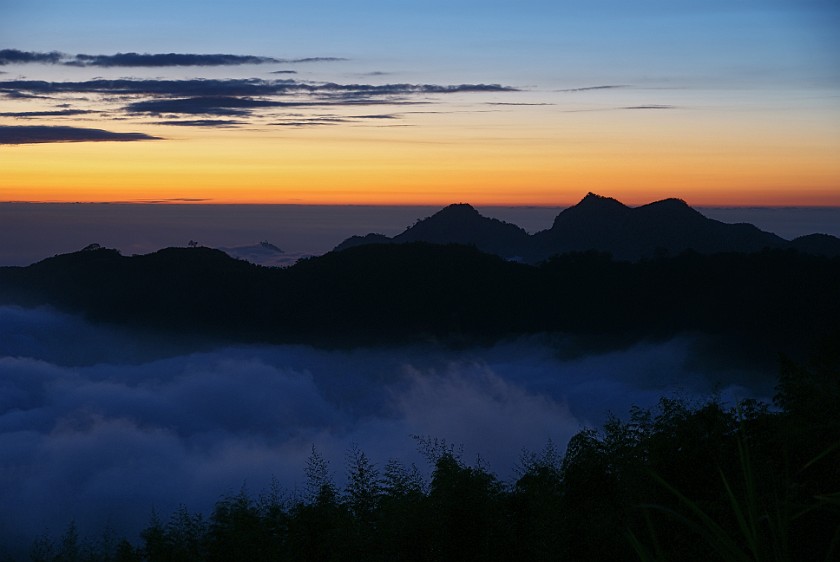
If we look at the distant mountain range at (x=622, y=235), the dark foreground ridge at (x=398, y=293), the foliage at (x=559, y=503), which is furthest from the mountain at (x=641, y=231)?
the foliage at (x=559, y=503)

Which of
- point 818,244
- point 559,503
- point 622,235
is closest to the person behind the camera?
point 559,503

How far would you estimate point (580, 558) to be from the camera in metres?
16.0

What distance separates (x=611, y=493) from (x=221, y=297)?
290ft

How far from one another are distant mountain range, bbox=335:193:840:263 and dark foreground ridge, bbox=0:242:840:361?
58828 millimetres

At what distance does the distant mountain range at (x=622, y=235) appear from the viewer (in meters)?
167

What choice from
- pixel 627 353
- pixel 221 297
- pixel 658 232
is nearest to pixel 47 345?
pixel 221 297

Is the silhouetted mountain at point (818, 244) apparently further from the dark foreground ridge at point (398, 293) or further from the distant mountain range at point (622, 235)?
the dark foreground ridge at point (398, 293)

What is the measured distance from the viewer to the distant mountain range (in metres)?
167

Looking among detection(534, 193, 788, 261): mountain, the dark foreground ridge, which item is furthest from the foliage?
detection(534, 193, 788, 261): mountain

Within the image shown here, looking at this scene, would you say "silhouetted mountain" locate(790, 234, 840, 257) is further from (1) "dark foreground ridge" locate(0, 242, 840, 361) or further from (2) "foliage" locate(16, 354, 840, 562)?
(2) "foliage" locate(16, 354, 840, 562)

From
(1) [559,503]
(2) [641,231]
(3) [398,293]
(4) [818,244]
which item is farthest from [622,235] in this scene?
Result: (1) [559,503]

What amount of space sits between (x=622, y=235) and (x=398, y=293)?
85.9 metres

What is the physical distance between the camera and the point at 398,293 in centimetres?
10069

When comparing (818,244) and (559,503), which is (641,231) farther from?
(559,503)
